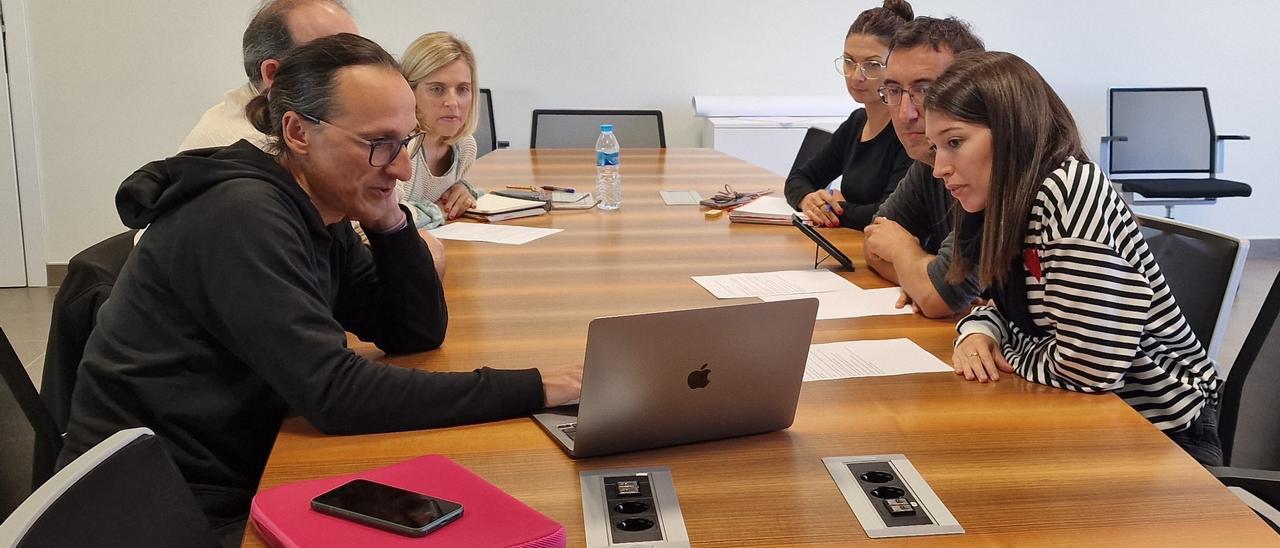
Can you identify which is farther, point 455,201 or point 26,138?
point 26,138

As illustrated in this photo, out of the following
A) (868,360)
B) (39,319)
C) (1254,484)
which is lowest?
(39,319)

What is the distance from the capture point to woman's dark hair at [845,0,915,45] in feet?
9.48

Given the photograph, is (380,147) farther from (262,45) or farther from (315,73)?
(262,45)

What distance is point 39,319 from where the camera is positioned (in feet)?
14.7

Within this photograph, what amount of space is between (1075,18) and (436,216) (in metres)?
4.44

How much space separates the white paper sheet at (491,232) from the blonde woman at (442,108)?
0.21 m

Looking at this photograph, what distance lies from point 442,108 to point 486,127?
8.02ft

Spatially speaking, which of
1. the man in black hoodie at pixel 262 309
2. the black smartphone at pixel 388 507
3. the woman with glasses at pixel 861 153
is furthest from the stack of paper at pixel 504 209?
the black smartphone at pixel 388 507

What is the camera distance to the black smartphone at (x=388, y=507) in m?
1.02

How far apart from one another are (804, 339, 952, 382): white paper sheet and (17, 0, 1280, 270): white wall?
415cm

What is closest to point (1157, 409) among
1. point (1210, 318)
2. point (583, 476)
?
point (1210, 318)

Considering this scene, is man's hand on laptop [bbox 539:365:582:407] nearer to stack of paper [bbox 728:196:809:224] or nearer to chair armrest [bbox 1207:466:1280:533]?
chair armrest [bbox 1207:466:1280:533]

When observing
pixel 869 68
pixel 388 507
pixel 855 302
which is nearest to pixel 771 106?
pixel 869 68

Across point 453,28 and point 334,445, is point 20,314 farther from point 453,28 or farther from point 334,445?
point 334,445
